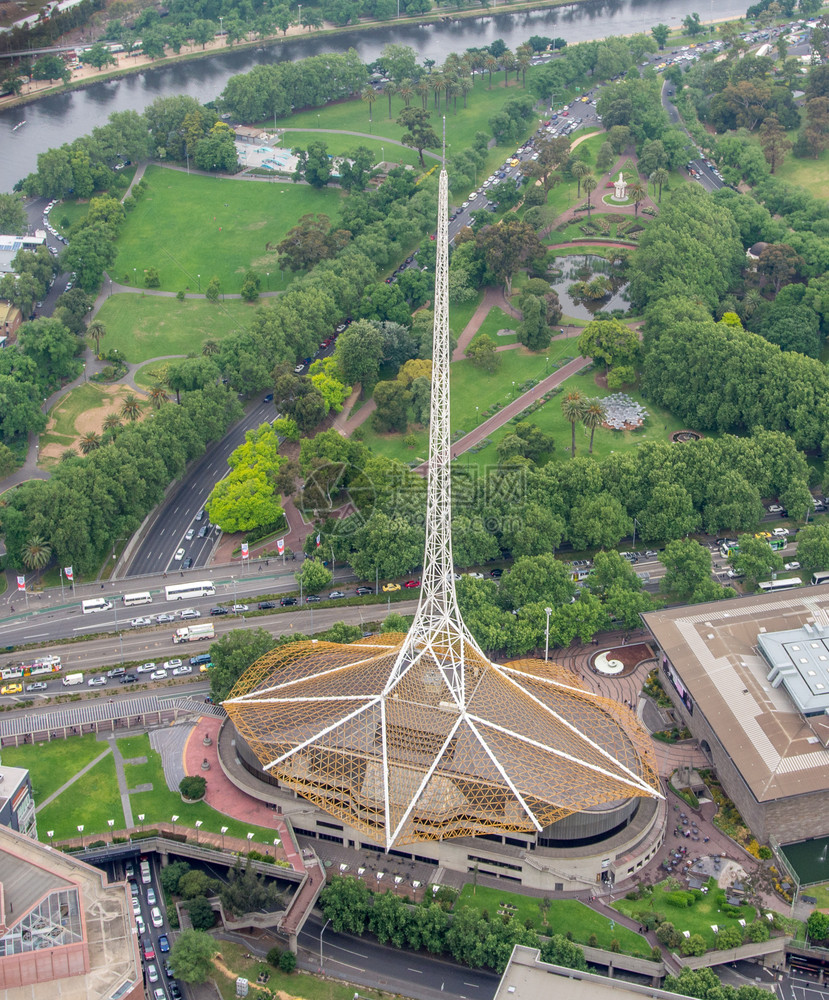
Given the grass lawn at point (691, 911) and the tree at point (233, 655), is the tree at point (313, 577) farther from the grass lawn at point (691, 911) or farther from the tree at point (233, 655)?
the grass lawn at point (691, 911)

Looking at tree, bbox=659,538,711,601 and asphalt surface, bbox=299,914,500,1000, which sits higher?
tree, bbox=659,538,711,601

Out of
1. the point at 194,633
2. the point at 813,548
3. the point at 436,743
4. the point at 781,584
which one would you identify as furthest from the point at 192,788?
the point at 813,548

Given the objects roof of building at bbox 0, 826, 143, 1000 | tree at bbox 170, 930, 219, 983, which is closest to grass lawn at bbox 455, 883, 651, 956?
tree at bbox 170, 930, 219, 983

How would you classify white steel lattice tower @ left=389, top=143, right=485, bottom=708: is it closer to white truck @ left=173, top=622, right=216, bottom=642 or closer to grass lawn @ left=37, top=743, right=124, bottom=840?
grass lawn @ left=37, top=743, right=124, bottom=840

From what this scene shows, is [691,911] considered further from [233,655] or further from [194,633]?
[194,633]

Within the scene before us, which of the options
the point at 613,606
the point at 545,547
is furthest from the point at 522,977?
the point at 545,547
